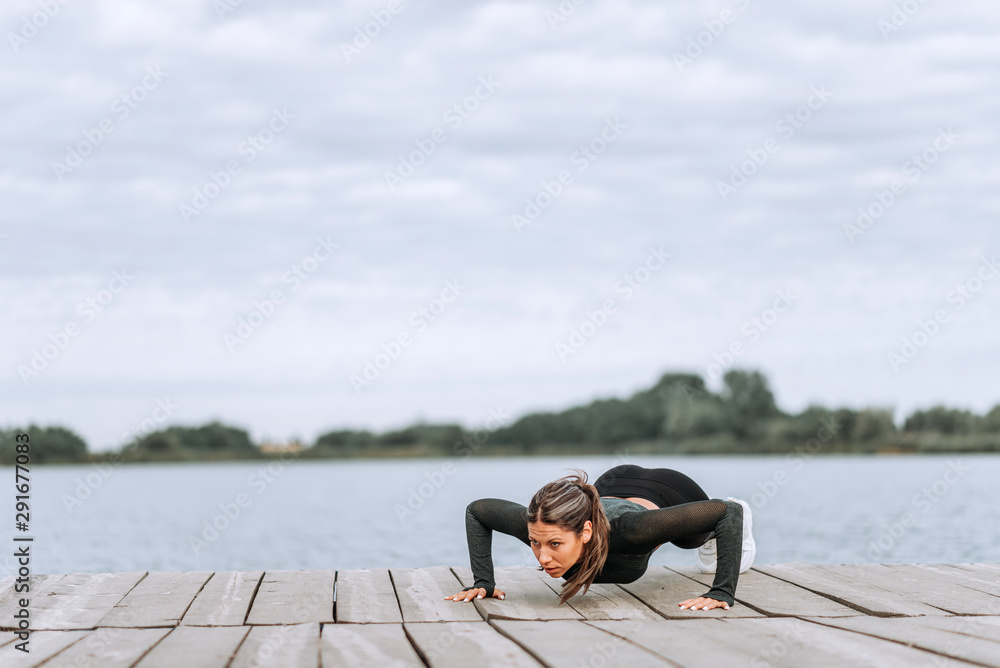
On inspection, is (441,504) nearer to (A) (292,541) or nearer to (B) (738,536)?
(A) (292,541)

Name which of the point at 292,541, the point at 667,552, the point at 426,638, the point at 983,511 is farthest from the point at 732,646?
the point at 983,511

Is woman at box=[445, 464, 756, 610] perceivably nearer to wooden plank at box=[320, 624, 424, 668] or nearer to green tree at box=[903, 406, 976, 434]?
wooden plank at box=[320, 624, 424, 668]

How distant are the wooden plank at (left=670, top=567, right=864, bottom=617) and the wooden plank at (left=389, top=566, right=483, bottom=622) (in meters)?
1.47

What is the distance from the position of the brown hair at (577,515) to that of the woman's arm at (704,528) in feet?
0.52

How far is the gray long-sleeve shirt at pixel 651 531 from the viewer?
494 centimetres

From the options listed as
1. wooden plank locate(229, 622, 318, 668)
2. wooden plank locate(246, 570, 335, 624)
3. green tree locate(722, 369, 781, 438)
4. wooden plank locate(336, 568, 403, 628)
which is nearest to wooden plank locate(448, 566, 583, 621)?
wooden plank locate(336, 568, 403, 628)

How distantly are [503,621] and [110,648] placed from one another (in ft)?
5.72

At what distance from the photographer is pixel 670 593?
541cm

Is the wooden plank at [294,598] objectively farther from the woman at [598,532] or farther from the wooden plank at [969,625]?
the wooden plank at [969,625]

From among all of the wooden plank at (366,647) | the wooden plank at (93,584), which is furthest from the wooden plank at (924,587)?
the wooden plank at (93,584)

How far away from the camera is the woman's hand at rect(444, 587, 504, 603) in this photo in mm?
5199

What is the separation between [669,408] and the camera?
264 feet

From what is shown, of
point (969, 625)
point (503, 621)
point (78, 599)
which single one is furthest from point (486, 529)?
point (969, 625)

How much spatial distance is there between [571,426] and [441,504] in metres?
45.1
